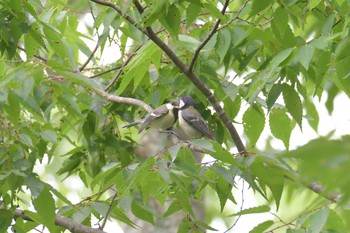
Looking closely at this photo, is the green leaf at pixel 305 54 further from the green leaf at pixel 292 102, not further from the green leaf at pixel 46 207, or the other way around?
the green leaf at pixel 46 207

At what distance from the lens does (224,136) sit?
13.9 feet

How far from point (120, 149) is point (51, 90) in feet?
3.07

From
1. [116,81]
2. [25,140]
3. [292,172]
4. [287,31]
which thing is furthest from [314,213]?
[116,81]

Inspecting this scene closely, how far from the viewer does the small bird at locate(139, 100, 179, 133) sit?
439 cm

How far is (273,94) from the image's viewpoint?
3033mm

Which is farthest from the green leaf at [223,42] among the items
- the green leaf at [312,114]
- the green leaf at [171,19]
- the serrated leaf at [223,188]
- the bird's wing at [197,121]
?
the green leaf at [312,114]

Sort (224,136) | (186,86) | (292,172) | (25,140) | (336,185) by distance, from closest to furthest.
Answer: (336,185)
(292,172)
(25,140)
(186,86)
(224,136)

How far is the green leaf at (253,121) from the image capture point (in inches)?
143

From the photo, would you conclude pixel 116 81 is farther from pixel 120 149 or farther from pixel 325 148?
pixel 325 148

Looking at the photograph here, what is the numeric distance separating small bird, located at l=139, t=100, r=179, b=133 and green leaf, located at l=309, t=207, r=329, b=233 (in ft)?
5.85

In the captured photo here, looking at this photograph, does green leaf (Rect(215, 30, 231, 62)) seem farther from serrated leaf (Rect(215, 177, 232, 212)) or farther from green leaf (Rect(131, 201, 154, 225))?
green leaf (Rect(131, 201, 154, 225))

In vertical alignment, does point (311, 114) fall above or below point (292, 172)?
above

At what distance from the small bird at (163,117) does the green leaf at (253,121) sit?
0.74 m

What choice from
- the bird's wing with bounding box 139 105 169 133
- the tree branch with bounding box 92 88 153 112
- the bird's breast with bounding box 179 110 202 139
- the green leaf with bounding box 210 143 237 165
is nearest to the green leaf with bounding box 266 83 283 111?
the green leaf with bounding box 210 143 237 165
